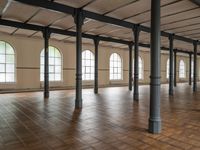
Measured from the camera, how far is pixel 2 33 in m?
10.7

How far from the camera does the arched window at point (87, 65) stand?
1470cm

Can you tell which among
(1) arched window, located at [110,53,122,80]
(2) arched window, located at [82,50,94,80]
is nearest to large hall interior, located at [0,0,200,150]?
(2) arched window, located at [82,50,94,80]

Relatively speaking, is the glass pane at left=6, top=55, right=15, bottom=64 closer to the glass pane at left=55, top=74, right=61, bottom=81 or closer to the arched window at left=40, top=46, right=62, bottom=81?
the arched window at left=40, top=46, right=62, bottom=81

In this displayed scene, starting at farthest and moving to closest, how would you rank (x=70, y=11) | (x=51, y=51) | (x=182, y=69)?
(x=182, y=69)
(x=51, y=51)
(x=70, y=11)

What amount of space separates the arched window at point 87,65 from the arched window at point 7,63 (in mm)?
5178

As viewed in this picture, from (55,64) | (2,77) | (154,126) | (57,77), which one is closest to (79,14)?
(154,126)

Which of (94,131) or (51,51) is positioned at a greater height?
(51,51)

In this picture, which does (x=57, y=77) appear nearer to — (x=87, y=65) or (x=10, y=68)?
(x=87, y=65)

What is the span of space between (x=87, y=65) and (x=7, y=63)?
585cm

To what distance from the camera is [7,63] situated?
37.2 ft

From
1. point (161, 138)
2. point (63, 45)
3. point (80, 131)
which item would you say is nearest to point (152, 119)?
point (161, 138)

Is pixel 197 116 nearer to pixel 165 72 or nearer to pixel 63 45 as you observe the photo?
pixel 63 45

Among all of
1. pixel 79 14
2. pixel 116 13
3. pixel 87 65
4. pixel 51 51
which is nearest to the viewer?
pixel 79 14

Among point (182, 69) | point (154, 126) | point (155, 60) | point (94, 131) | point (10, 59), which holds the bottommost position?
point (94, 131)
